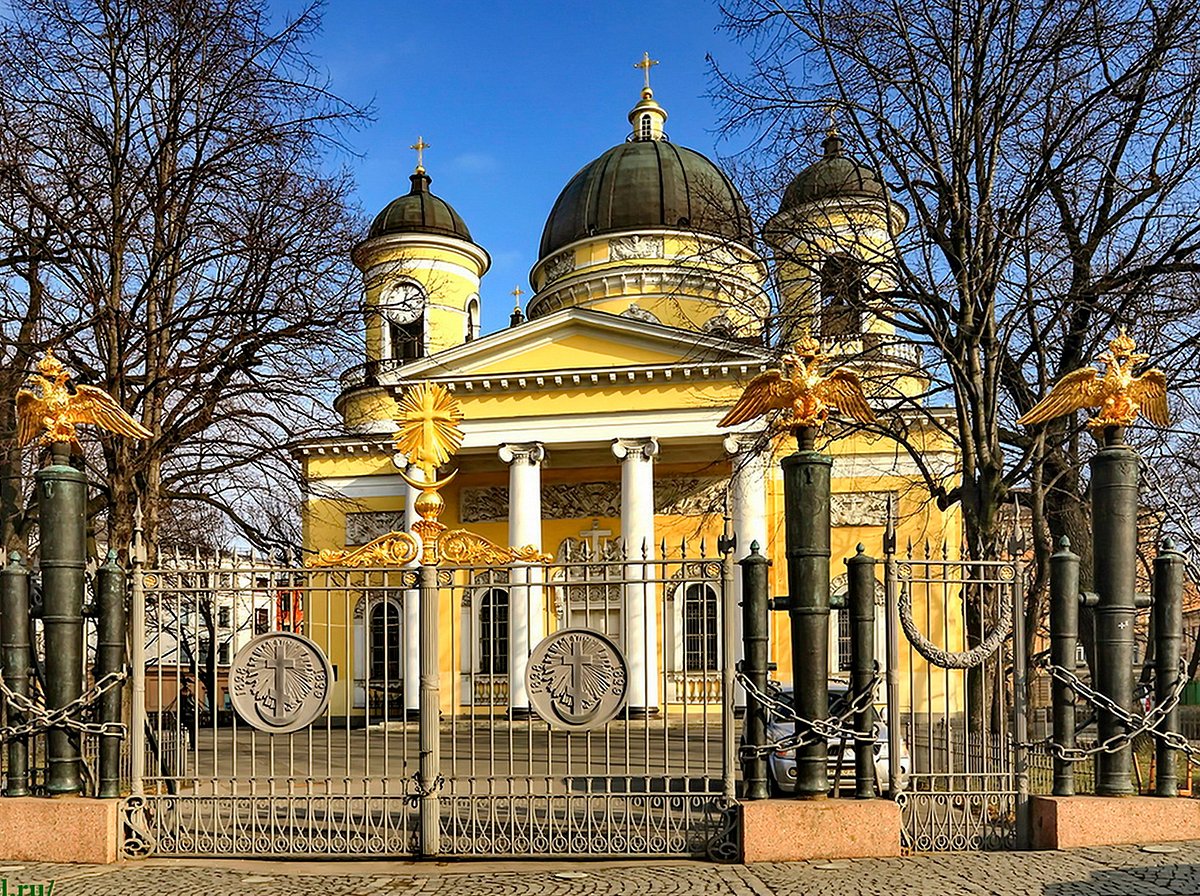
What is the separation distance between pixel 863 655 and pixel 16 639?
6257 mm

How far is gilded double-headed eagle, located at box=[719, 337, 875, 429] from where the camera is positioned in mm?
9109

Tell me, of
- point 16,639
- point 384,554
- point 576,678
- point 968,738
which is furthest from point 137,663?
point 968,738

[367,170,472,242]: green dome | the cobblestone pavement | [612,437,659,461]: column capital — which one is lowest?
the cobblestone pavement

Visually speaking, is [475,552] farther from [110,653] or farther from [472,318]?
[472,318]

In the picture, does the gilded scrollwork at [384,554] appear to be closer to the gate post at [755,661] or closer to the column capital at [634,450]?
the gate post at [755,661]

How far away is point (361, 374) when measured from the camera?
17.1 meters

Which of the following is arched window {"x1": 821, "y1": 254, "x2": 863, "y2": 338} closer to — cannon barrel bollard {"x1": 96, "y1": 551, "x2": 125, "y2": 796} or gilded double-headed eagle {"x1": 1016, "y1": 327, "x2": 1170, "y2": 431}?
gilded double-headed eagle {"x1": 1016, "y1": 327, "x2": 1170, "y2": 431}

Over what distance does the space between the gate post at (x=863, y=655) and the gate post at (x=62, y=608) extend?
18.8 ft

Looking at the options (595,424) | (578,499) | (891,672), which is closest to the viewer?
(891,672)

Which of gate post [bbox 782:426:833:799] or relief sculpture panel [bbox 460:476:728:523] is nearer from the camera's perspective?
gate post [bbox 782:426:833:799]

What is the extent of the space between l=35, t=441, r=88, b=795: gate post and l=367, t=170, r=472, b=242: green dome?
2735 centimetres

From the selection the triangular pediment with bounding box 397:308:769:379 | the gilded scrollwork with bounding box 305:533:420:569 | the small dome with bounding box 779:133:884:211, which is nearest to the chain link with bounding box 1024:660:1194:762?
the gilded scrollwork with bounding box 305:533:420:569

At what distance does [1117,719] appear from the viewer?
9.01 m

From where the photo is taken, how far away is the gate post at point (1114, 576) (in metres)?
9.13
